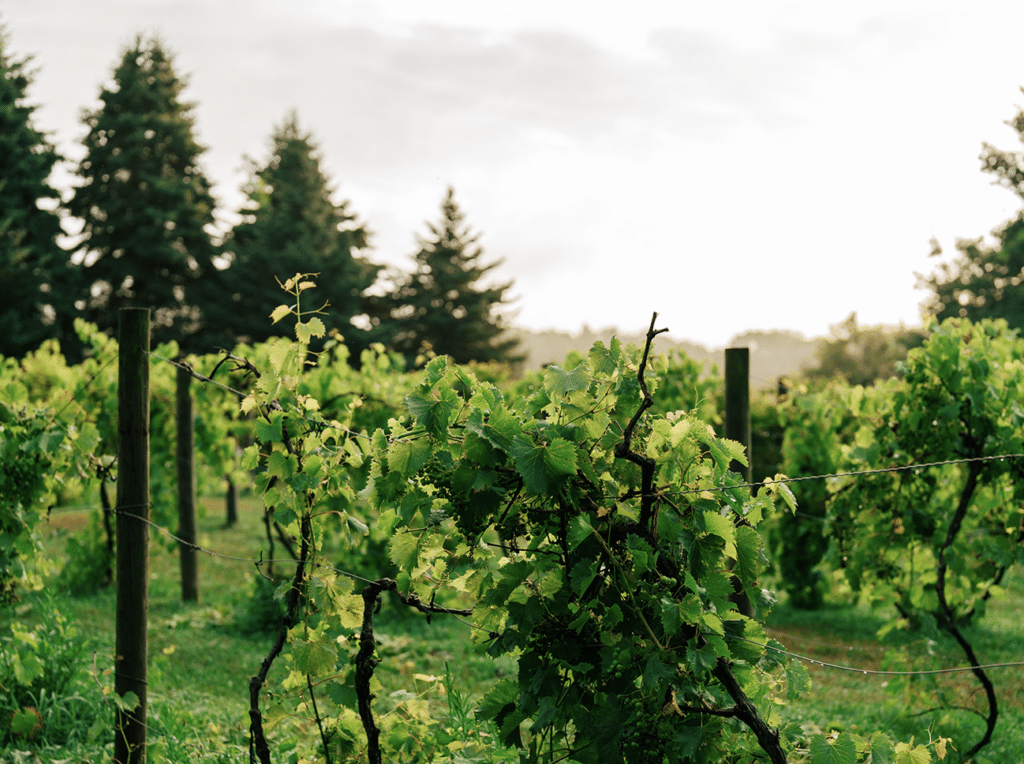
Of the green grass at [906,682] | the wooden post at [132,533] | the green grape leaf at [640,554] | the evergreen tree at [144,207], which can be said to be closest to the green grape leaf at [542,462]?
the green grape leaf at [640,554]

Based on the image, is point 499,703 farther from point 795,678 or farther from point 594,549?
point 795,678

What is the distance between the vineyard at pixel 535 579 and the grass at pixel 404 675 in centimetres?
3

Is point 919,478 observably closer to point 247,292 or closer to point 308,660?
point 308,660

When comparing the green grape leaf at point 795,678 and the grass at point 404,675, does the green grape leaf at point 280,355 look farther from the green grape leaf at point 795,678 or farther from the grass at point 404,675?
the green grape leaf at point 795,678

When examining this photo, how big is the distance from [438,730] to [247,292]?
92.7 ft

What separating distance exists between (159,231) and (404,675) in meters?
27.9

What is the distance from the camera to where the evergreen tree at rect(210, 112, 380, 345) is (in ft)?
92.9

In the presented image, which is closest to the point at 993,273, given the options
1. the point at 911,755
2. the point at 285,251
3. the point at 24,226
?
the point at 285,251

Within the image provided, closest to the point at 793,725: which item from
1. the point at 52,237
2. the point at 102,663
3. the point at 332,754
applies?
the point at 332,754

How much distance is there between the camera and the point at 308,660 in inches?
87.7

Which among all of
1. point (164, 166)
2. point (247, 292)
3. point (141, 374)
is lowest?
point (141, 374)

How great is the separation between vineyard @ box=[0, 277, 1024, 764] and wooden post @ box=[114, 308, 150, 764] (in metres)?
0.01

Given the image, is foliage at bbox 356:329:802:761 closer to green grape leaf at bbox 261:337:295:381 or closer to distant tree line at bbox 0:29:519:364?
green grape leaf at bbox 261:337:295:381

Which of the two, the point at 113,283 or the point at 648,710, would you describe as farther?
the point at 113,283
